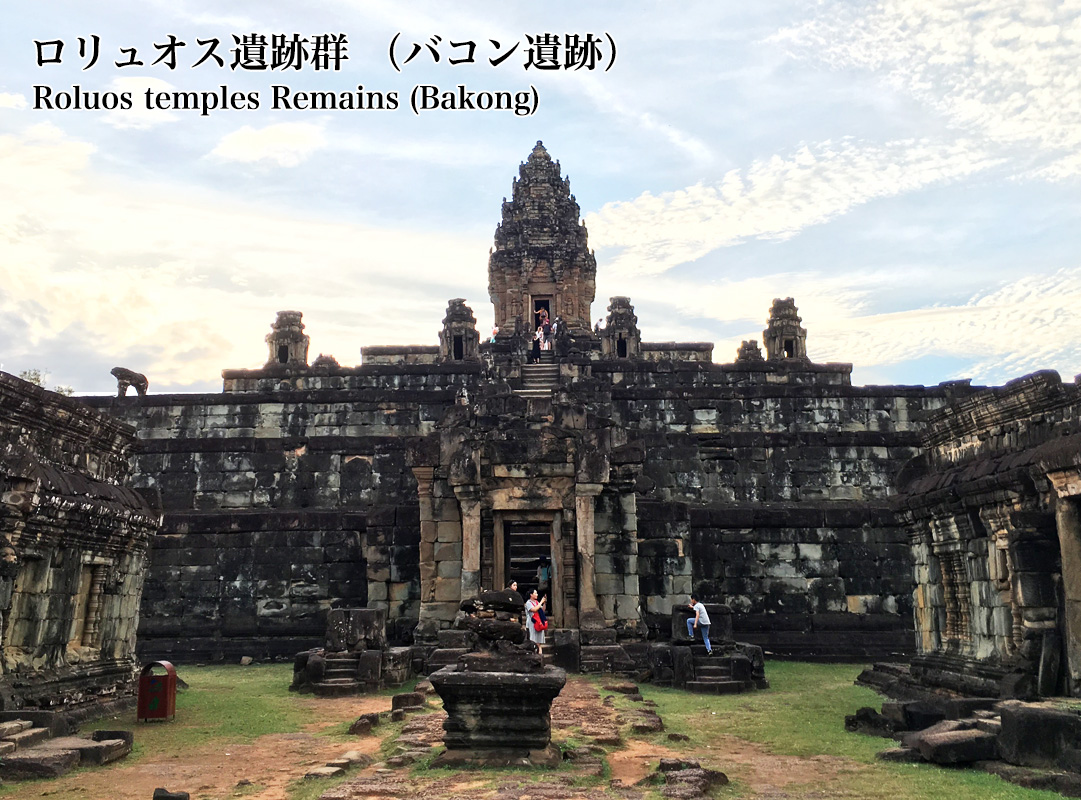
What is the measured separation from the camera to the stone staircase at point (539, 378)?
1161 inches

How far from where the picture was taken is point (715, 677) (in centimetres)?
1445

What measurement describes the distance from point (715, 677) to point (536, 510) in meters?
4.52

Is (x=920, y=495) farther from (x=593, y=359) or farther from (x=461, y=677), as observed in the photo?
(x=593, y=359)

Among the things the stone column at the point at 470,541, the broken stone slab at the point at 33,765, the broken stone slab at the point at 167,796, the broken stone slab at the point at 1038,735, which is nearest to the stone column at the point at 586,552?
the stone column at the point at 470,541

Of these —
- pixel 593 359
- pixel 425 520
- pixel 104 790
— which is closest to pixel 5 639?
pixel 104 790

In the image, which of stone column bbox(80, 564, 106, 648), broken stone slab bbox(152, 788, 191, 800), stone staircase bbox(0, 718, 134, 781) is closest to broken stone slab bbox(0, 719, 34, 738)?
stone staircase bbox(0, 718, 134, 781)

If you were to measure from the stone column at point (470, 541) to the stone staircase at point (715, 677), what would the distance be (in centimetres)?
408

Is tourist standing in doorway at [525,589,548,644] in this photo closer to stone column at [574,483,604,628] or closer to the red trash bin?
stone column at [574,483,604,628]

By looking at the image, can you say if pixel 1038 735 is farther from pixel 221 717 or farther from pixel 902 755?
pixel 221 717

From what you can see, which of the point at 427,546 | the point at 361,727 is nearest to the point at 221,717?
the point at 361,727

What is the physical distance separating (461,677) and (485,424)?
10.1m

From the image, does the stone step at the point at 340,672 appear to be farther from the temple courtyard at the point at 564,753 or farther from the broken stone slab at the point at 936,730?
the broken stone slab at the point at 936,730

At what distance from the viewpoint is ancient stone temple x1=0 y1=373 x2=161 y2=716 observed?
9859mm

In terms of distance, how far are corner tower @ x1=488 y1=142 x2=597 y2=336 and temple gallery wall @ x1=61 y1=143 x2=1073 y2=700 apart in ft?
35.2
